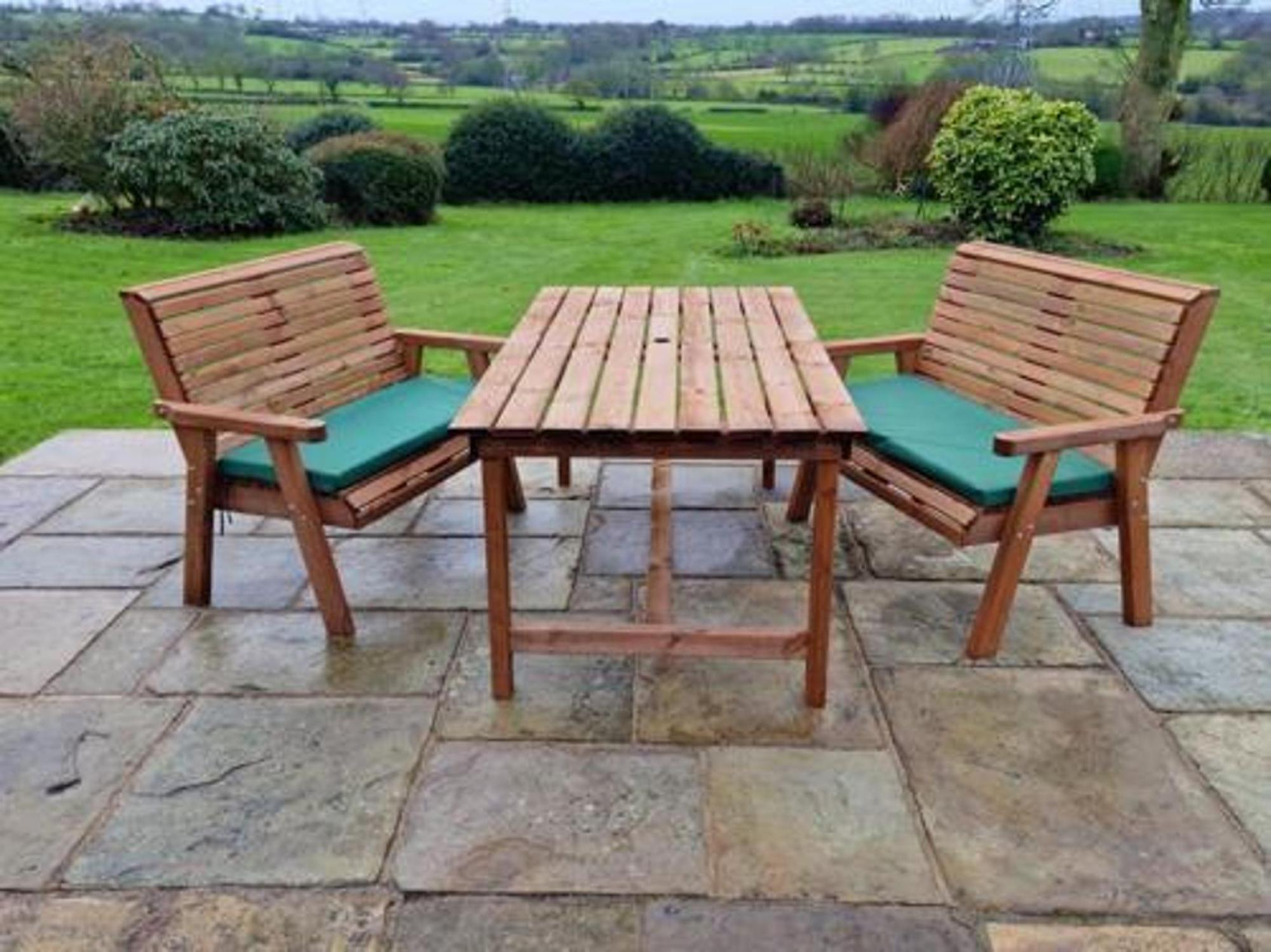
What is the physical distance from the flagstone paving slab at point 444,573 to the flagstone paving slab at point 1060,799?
1128 mm

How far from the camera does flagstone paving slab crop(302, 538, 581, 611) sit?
322 cm

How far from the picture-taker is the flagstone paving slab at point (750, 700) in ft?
8.27

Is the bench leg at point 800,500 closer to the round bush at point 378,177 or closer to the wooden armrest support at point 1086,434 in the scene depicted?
the wooden armrest support at point 1086,434

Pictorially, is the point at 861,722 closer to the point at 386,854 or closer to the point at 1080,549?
the point at 386,854

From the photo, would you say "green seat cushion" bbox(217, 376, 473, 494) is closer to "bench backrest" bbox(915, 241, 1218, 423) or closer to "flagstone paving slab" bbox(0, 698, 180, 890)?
"flagstone paving slab" bbox(0, 698, 180, 890)

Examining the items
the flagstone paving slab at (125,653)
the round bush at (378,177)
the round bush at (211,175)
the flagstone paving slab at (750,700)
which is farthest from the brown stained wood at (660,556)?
the round bush at (378,177)

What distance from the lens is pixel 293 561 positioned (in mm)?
3469

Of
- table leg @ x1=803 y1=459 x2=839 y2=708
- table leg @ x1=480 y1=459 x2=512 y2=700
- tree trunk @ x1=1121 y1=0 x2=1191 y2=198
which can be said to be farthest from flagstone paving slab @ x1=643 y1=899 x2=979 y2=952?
tree trunk @ x1=1121 y1=0 x2=1191 y2=198

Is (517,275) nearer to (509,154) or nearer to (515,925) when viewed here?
(509,154)

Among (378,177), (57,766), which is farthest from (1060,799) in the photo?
(378,177)

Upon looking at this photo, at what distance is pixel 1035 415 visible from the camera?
10.8 ft

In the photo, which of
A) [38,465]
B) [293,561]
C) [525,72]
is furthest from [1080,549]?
[525,72]

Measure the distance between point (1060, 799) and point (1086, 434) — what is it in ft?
3.07

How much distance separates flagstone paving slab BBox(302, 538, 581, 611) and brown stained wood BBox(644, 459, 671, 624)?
1.07 ft
